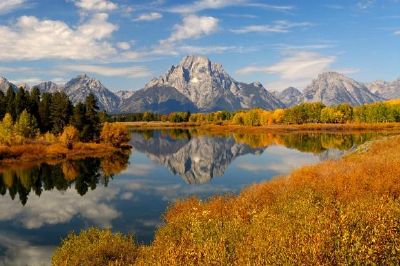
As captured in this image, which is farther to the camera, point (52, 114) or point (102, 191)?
point (52, 114)

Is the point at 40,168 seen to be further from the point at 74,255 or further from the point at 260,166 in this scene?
the point at 74,255

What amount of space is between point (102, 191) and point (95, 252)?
1544 inches

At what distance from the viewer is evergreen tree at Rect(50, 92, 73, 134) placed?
386 feet

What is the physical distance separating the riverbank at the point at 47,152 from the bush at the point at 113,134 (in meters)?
6.05

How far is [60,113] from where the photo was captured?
11744 cm

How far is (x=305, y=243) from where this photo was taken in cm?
1298

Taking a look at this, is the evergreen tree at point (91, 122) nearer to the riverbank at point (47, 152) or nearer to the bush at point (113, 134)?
the bush at point (113, 134)

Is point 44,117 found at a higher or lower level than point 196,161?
higher

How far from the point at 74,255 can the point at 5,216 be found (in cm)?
2975

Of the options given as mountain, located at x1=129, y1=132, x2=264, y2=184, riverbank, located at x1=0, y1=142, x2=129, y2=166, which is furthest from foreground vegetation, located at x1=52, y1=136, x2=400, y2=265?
riverbank, located at x1=0, y1=142, x2=129, y2=166

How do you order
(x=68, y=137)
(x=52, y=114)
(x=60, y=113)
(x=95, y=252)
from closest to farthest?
(x=95, y=252), (x=68, y=137), (x=52, y=114), (x=60, y=113)

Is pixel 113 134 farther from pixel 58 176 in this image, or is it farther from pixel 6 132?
pixel 58 176

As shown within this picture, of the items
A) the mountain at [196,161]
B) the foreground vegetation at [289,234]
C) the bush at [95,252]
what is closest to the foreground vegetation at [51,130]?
the mountain at [196,161]

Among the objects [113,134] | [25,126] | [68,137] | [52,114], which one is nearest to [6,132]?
[25,126]
